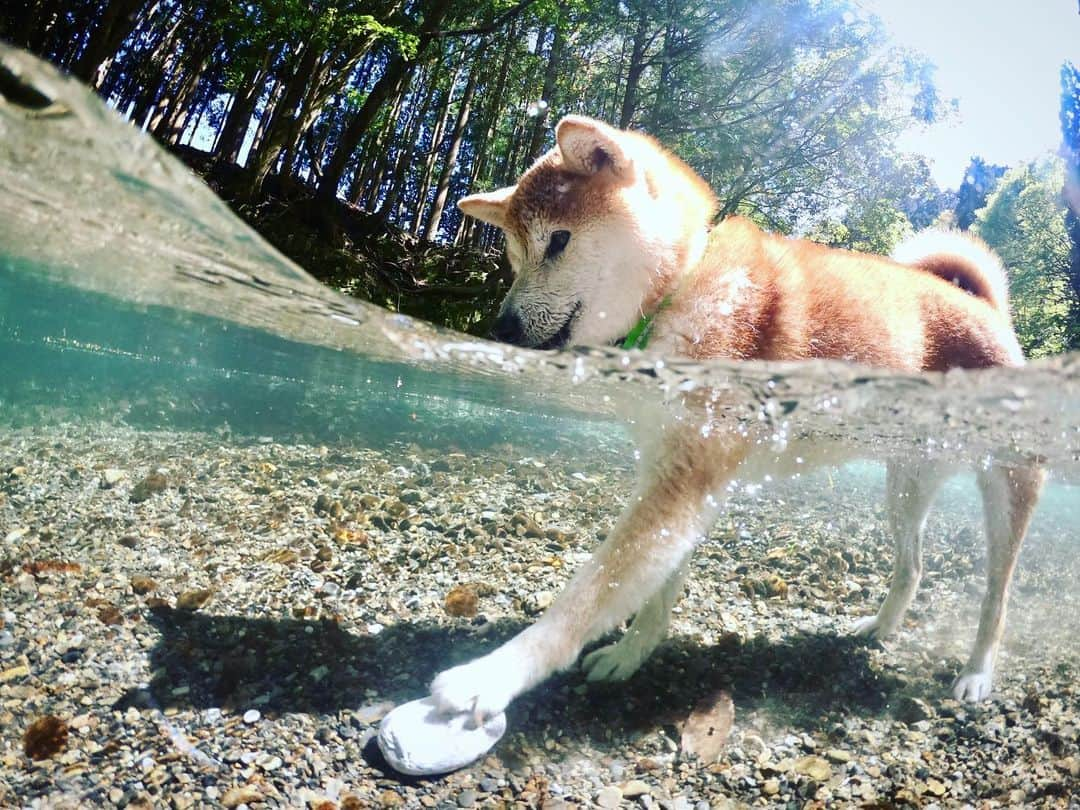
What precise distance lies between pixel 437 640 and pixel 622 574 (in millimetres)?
709

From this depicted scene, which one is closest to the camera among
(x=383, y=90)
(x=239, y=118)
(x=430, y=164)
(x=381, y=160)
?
(x=383, y=90)

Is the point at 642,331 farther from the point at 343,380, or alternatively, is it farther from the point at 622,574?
the point at 343,380

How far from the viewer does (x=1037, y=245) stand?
4652mm

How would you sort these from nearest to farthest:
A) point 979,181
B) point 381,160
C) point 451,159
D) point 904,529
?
point 904,529
point 979,181
point 451,159
point 381,160

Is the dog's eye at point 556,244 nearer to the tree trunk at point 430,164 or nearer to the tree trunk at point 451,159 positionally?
the tree trunk at point 451,159

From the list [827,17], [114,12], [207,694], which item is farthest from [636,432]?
[114,12]

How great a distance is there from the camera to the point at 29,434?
11.7 feet

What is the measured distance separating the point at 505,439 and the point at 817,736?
231cm

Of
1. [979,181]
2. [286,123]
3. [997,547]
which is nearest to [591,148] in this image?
[997,547]

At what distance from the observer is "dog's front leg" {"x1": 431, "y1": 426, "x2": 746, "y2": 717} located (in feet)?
6.84

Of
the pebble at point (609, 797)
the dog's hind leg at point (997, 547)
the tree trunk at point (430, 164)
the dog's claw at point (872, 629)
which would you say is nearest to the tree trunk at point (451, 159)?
the tree trunk at point (430, 164)

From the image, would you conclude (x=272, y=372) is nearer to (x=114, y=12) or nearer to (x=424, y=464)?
(x=424, y=464)

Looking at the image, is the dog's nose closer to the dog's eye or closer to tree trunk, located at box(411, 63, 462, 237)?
the dog's eye

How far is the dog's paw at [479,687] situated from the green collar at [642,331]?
4.17 ft
